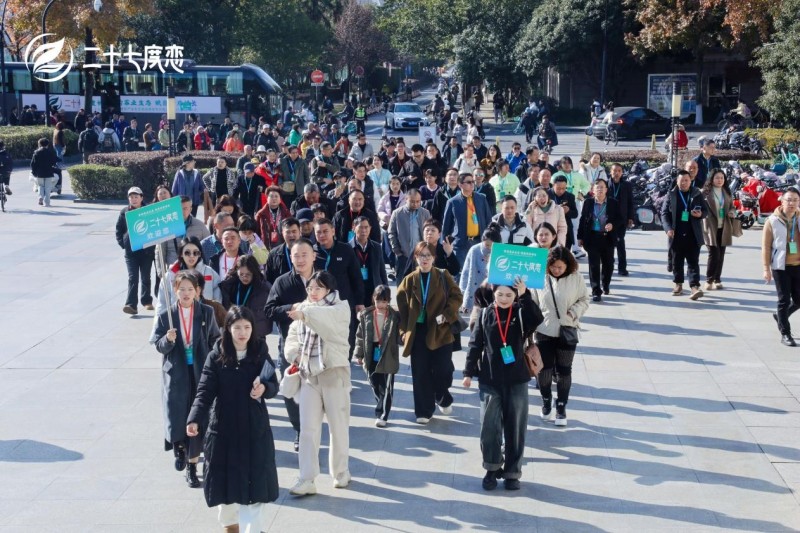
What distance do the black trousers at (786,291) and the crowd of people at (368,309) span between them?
0.02 m

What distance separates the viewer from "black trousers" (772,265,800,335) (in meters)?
12.1

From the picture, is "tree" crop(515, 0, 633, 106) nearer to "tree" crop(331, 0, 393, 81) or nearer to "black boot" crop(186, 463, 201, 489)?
"tree" crop(331, 0, 393, 81)

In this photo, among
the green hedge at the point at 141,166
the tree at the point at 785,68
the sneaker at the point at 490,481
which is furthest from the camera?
the tree at the point at 785,68

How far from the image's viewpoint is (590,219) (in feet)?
48.2

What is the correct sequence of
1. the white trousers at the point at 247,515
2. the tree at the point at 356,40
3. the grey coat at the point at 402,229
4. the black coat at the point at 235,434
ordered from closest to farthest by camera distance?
the black coat at the point at 235,434
the white trousers at the point at 247,515
the grey coat at the point at 402,229
the tree at the point at 356,40

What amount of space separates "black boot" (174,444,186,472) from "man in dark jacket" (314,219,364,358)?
2.33 metres

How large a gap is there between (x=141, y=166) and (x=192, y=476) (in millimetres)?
19422

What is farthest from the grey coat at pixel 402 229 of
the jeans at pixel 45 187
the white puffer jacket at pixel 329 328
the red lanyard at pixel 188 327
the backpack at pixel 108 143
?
the backpack at pixel 108 143

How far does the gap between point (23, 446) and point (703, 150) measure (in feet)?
36.0

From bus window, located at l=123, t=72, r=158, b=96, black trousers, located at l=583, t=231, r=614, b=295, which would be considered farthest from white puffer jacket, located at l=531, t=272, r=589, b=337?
bus window, located at l=123, t=72, r=158, b=96

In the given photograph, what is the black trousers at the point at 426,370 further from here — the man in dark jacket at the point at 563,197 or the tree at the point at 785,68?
the tree at the point at 785,68

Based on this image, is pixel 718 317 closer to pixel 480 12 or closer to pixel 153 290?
pixel 153 290

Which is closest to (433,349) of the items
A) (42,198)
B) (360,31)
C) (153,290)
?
(153,290)

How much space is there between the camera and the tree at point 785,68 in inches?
1276
